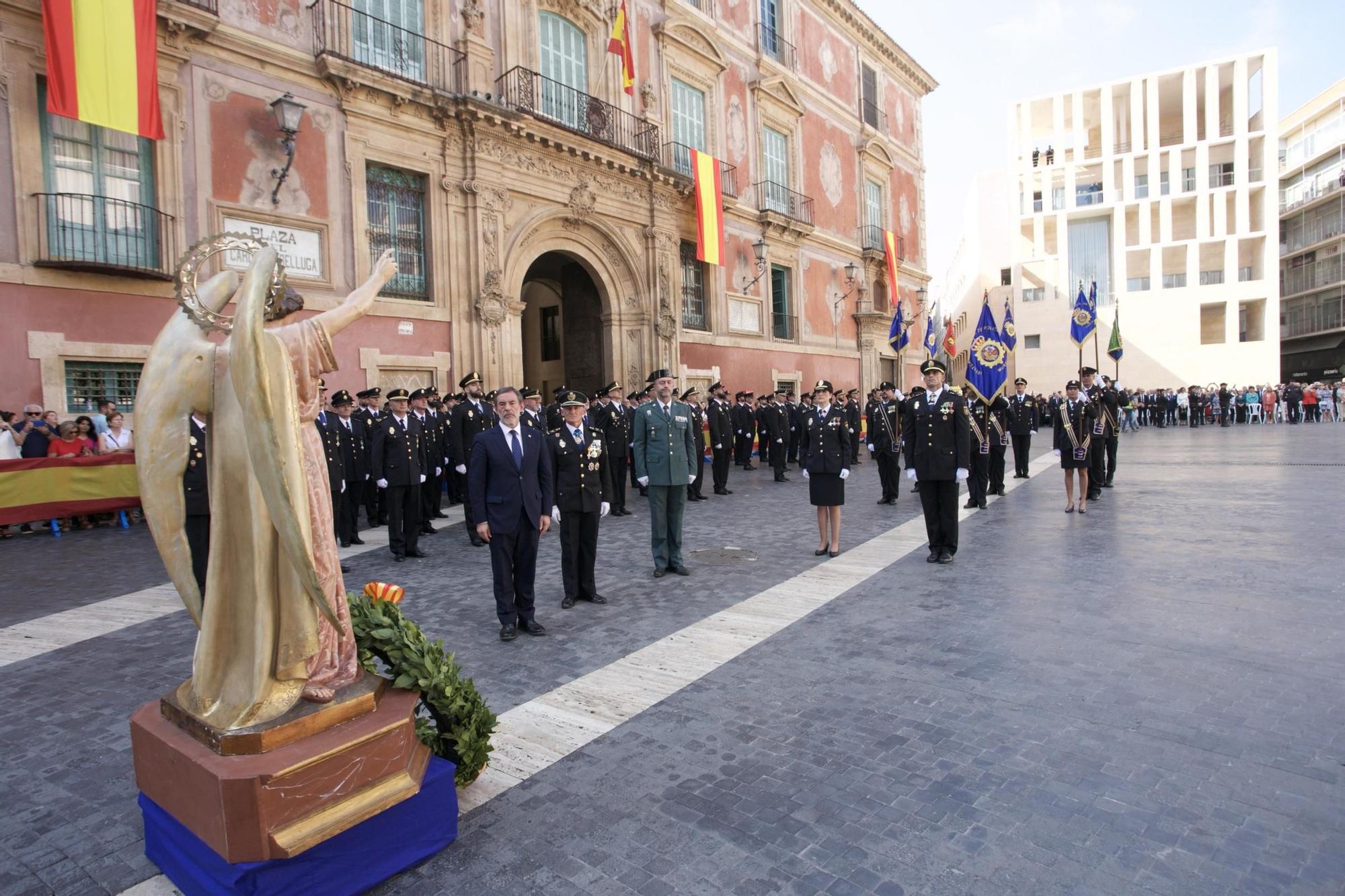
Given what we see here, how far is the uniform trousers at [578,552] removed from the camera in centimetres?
642

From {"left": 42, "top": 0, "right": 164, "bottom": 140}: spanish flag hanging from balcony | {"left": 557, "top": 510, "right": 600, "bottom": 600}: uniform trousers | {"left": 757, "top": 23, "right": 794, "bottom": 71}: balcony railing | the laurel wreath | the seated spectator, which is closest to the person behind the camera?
the laurel wreath

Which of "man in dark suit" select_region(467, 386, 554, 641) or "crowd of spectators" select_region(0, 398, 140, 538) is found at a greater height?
"crowd of spectators" select_region(0, 398, 140, 538)

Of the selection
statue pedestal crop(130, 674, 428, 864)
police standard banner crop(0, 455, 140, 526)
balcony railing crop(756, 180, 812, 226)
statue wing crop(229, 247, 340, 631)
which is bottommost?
statue pedestal crop(130, 674, 428, 864)

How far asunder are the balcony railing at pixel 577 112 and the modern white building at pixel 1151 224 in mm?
34983

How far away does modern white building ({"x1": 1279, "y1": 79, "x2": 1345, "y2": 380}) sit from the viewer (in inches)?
1866

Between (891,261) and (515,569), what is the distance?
27.3 metres

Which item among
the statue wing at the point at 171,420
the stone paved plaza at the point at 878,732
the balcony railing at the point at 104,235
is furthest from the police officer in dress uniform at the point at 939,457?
the balcony railing at the point at 104,235

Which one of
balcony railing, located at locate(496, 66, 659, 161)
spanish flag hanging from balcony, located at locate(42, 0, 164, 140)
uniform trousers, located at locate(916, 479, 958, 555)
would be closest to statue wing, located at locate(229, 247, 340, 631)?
uniform trousers, located at locate(916, 479, 958, 555)

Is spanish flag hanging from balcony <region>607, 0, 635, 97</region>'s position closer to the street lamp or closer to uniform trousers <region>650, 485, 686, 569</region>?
the street lamp

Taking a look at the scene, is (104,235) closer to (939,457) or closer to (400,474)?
(400,474)

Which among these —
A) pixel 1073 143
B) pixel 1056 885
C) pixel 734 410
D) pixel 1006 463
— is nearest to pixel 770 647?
pixel 1056 885

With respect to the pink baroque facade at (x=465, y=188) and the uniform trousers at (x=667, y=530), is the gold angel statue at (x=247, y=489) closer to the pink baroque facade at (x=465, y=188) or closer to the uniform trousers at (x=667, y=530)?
the uniform trousers at (x=667, y=530)

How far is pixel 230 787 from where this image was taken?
7.76ft

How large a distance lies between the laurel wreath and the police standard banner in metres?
8.83
